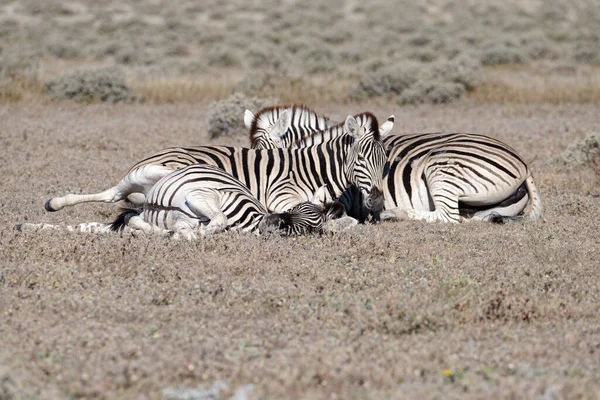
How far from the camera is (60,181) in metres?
11.0

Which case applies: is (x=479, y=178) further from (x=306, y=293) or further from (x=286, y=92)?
(x=286, y=92)

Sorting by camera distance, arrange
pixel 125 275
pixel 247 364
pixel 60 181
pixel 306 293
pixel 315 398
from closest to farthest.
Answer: pixel 315 398 → pixel 247 364 → pixel 306 293 → pixel 125 275 → pixel 60 181

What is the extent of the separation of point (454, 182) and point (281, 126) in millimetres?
2083

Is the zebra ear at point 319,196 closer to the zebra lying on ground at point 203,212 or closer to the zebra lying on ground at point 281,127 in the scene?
the zebra lying on ground at point 203,212

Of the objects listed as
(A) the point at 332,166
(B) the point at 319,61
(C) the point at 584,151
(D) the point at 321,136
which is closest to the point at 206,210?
(A) the point at 332,166

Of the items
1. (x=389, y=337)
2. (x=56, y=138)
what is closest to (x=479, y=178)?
(x=389, y=337)

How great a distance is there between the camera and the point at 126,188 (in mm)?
8398

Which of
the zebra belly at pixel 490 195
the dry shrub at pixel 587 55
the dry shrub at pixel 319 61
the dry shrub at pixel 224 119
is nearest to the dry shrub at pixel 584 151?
the zebra belly at pixel 490 195

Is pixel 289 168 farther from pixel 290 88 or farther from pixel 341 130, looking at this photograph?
pixel 290 88

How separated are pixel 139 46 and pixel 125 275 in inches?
1038

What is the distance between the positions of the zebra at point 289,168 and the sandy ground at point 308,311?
62 centimetres

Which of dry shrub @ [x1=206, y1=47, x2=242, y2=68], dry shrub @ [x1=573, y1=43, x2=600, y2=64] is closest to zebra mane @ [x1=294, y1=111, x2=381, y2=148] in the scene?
dry shrub @ [x1=206, y1=47, x2=242, y2=68]

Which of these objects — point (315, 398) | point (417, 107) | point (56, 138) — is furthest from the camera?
point (417, 107)

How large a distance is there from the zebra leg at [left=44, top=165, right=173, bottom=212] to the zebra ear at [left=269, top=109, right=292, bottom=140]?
179 centimetres
